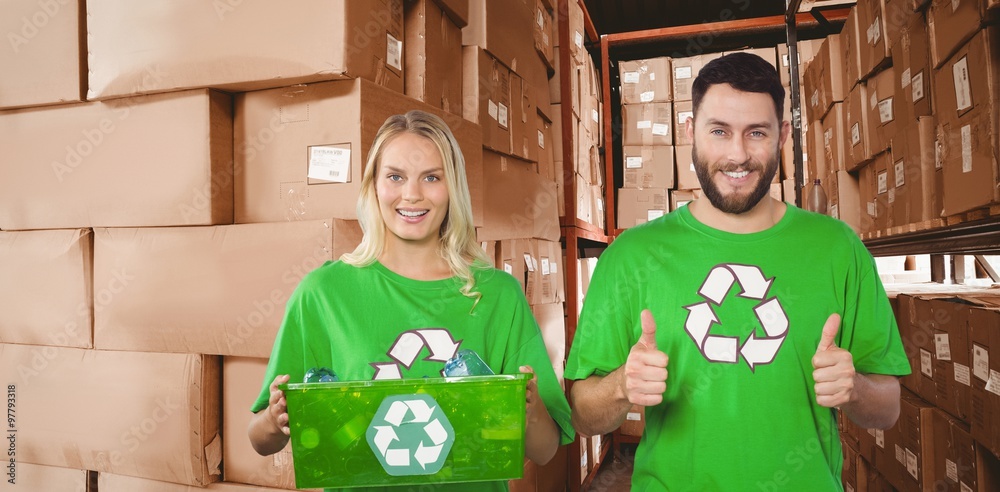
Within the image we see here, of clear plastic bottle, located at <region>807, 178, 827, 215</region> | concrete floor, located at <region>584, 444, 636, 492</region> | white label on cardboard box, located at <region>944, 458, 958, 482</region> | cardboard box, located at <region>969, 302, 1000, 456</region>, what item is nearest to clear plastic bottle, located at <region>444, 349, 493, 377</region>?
cardboard box, located at <region>969, 302, 1000, 456</region>

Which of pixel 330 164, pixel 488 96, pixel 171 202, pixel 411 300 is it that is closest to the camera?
pixel 411 300

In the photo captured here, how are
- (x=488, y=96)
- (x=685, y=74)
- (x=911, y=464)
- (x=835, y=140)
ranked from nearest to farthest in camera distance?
(x=911, y=464) → (x=488, y=96) → (x=835, y=140) → (x=685, y=74)

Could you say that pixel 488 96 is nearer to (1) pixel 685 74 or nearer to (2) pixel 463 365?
(2) pixel 463 365

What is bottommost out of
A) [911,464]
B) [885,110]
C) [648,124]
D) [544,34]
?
[911,464]

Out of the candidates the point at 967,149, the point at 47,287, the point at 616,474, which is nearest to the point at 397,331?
the point at 47,287

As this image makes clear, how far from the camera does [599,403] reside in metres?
1.17

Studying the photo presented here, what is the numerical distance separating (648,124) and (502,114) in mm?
2161

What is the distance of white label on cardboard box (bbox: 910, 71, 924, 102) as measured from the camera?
7.03 ft

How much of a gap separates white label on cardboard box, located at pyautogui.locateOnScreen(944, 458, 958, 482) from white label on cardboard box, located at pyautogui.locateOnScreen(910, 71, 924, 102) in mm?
1193

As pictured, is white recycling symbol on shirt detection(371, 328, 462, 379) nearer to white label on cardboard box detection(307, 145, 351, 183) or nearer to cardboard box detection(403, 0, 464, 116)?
white label on cardboard box detection(307, 145, 351, 183)

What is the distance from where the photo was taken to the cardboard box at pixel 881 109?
96.7 inches

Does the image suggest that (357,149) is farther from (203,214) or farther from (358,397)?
(358,397)

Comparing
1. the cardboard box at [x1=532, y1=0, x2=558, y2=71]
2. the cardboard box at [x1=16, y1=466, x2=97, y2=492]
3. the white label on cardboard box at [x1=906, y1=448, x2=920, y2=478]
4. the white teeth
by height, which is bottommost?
the white label on cardboard box at [x1=906, y1=448, x2=920, y2=478]

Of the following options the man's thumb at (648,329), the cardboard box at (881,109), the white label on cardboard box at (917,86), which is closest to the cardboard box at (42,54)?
the man's thumb at (648,329)
